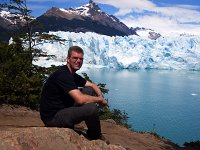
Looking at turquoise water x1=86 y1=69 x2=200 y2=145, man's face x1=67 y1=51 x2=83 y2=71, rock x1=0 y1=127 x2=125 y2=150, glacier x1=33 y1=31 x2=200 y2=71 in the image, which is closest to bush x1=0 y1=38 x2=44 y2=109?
rock x1=0 y1=127 x2=125 y2=150

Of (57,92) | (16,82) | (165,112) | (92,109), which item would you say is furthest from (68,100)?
(165,112)

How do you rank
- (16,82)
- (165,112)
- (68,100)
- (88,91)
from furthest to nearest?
(165,112) → (16,82) → (88,91) → (68,100)

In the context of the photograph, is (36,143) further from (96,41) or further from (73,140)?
(96,41)

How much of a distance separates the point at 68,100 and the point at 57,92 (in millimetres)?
209

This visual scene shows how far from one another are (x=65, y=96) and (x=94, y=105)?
0.42m

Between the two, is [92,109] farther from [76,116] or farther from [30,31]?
[30,31]

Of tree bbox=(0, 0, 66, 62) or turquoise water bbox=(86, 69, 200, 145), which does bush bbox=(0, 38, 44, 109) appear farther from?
turquoise water bbox=(86, 69, 200, 145)

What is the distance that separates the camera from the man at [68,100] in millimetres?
4504

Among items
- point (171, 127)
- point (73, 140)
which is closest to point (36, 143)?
point (73, 140)

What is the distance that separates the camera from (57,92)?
4621 millimetres

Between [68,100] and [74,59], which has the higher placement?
[74,59]

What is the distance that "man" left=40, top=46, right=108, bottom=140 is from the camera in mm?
4504

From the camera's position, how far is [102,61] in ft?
336

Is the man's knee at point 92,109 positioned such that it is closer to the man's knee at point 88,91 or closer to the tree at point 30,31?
the man's knee at point 88,91
